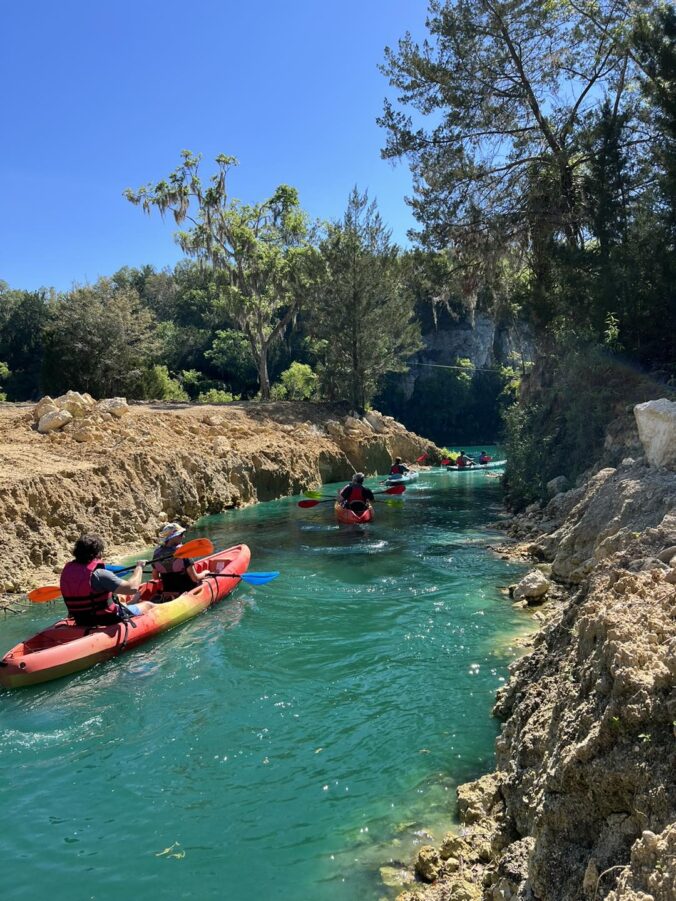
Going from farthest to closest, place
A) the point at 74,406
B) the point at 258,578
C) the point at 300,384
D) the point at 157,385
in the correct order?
the point at 300,384, the point at 157,385, the point at 74,406, the point at 258,578

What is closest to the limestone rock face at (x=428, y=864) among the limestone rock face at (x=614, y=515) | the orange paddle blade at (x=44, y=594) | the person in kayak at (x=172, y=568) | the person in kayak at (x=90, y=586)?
the limestone rock face at (x=614, y=515)

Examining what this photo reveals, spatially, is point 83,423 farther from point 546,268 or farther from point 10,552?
point 546,268

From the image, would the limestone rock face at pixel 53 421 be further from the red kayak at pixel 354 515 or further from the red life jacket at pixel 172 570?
the red life jacket at pixel 172 570

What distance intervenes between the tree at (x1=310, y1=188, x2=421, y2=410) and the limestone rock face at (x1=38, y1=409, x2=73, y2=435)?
1544 centimetres

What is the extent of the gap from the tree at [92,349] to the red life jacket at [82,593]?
69.0 ft

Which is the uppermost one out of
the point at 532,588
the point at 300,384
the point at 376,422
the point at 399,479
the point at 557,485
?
the point at 300,384

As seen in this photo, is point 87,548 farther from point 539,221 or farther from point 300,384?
point 300,384

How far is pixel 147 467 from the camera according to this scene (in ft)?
48.9

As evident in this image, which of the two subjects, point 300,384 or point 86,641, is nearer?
point 86,641

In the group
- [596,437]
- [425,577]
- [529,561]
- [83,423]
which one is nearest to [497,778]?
[425,577]

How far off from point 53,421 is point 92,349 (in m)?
11.1

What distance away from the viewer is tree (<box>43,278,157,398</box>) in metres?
26.1

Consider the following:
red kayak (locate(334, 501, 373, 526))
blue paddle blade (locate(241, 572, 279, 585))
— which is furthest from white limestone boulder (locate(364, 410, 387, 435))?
blue paddle blade (locate(241, 572, 279, 585))

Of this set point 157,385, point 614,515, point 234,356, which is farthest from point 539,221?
point 234,356
